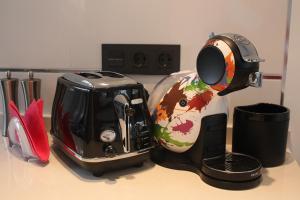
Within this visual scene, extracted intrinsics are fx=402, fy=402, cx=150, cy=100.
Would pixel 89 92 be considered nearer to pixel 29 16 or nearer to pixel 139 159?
Answer: pixel 139 159

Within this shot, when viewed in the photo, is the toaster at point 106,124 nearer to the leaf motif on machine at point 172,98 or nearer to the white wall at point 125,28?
the leaf motif on machine at point 172,98

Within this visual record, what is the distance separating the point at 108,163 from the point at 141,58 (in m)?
0.40

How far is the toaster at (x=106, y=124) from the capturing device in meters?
0.94

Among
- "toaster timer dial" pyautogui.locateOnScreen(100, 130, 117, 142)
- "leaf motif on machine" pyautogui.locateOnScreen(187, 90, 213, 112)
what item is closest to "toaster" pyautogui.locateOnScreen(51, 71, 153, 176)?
"toaster timer dial" pyautogui.locateOnScreen(100, 130, 117, 142)

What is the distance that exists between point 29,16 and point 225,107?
69 centimetres

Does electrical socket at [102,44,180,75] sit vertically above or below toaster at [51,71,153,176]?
above

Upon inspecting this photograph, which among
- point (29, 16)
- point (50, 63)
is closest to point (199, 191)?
point (50, 63)

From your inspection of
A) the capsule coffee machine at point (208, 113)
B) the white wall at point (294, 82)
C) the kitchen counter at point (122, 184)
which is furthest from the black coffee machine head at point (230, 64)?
the white wall at point (294, 82)

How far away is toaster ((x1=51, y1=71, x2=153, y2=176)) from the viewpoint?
37.0 inches

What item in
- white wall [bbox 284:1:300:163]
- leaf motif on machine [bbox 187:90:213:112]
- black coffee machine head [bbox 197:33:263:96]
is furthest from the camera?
white wall [bbox 284:1:300:163]

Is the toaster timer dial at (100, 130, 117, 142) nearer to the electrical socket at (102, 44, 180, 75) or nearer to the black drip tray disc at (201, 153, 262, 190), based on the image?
the black drip tray disc at (201, 153, 262, 190)

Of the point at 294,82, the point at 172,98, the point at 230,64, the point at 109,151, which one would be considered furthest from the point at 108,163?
the point at 294,82

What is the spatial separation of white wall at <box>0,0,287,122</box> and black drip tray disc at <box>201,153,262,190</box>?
30 centimetres

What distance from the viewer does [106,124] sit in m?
0.95
